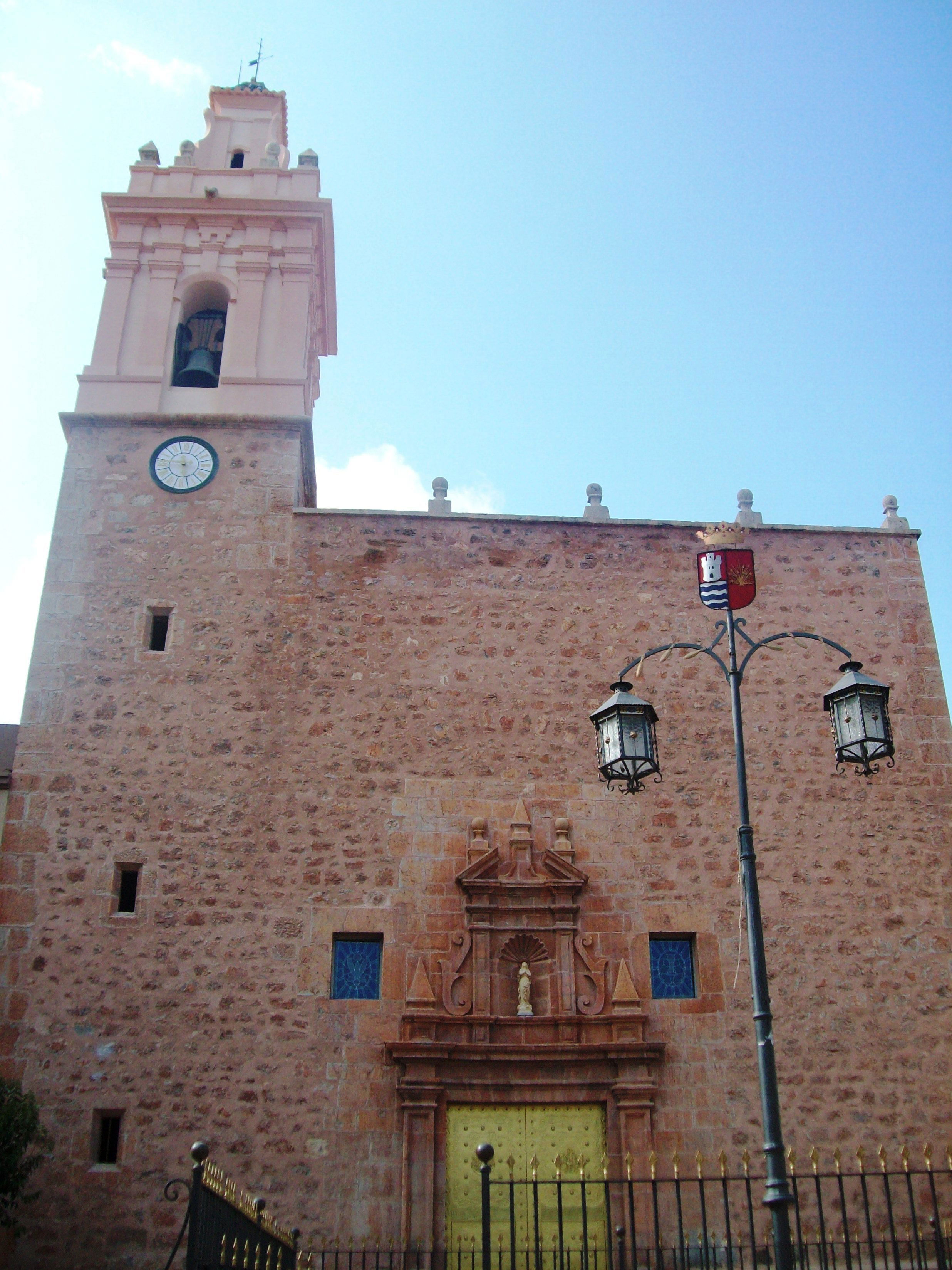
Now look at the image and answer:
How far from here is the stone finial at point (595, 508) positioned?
14031mm

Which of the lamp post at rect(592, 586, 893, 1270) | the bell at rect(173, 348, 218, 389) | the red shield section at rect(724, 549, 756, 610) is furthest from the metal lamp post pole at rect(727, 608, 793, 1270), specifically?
the bell at rect(173, 348, 218, 389)

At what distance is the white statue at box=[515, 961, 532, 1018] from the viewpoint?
11.4m

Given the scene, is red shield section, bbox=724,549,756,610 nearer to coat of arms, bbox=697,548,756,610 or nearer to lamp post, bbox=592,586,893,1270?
coat of arms, bbox=697,548,756,610

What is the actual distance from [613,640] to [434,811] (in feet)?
9.24

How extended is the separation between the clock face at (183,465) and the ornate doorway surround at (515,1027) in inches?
206

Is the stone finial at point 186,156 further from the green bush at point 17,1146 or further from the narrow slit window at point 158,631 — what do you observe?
the green bush at point 17,1146

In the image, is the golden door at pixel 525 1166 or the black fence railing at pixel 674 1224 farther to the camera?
the golden door at pixel 525 1166

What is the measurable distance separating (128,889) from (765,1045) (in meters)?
7.44

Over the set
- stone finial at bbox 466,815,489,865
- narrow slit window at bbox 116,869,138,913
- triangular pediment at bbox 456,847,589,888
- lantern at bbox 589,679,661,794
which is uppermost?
stone finial at bbox 466,815,489,865

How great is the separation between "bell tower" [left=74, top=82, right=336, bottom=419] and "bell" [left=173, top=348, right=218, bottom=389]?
0.05 ft

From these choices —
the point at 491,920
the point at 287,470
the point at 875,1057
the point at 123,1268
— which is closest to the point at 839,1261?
the point at 875,1057

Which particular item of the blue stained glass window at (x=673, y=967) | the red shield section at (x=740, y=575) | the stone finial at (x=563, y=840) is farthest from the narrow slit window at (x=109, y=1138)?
the red shield section at (x=740, y=575)

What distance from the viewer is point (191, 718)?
12523mm

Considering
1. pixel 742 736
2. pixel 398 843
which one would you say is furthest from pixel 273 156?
pixel 742 736
